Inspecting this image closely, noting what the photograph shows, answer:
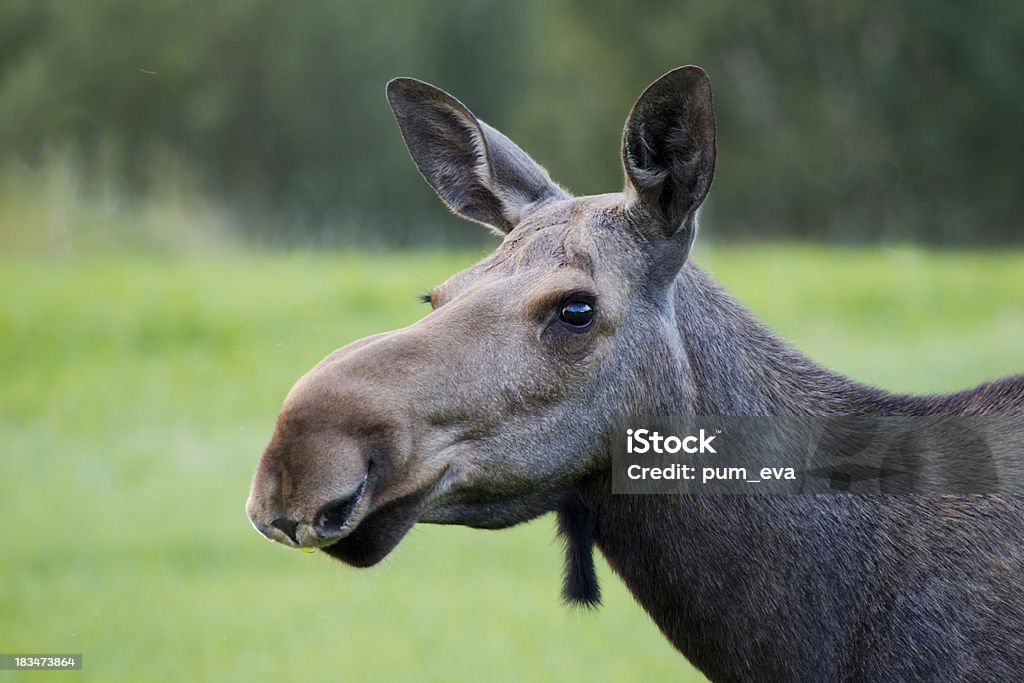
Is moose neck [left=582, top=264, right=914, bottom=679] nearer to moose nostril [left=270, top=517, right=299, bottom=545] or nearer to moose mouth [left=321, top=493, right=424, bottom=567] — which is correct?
moose mouth [left=321, top=493, right=424, bottom=567]

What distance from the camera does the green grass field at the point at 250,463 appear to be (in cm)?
918

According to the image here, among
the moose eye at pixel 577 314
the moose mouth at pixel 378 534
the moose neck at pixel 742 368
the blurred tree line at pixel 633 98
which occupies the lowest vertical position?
the moose mouth at pixel 378 534

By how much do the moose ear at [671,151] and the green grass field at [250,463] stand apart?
44.0 inches

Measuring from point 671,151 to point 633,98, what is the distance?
49.0m

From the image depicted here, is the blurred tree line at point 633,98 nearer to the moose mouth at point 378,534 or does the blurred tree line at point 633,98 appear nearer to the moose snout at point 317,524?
the moose mouth at point 378,534

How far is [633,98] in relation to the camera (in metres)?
52.2

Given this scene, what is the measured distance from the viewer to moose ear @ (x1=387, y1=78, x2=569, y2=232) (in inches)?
187

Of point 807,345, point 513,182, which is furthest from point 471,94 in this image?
point 513,182

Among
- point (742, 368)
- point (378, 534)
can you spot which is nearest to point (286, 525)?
point (378, 534)

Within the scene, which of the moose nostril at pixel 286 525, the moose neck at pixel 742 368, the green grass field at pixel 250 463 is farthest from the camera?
→ the green grass field at pixel 250 463

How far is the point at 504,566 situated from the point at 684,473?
7357 millimetres

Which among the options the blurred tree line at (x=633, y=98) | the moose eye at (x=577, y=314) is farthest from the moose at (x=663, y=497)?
the blurred tree line at (x=633, y=98)

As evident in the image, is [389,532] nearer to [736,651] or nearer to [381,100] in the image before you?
[736,651]

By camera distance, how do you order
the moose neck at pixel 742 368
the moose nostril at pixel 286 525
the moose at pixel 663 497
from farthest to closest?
the moose neck at pixel 742 368 → the moose at pixel 663 497 → the moose nostril at pixel 286 525
